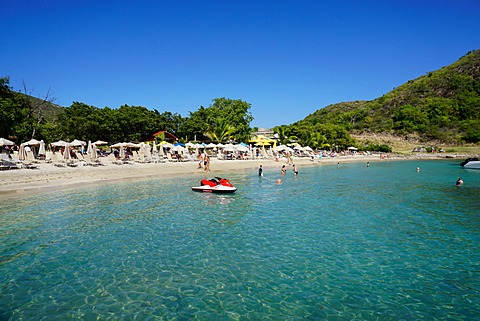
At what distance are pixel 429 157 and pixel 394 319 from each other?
71895mm

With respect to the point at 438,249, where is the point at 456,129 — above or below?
above

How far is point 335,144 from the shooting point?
70.9 m

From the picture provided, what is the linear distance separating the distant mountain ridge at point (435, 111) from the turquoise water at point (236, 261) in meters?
65.5

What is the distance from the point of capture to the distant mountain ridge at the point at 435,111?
83.4 meters

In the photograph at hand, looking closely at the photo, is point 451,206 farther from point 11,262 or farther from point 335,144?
point 335,144

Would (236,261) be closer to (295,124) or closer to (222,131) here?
(222,131)

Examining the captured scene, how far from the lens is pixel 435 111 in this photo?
9225 cm

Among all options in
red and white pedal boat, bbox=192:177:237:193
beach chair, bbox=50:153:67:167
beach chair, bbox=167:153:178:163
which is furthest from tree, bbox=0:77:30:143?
red and white pedal boat, bbox=192:177:237:193

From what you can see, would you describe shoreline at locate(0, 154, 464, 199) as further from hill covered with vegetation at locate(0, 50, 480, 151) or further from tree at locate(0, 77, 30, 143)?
hill covered with vegetation at locate(0, 50, 480, 151)

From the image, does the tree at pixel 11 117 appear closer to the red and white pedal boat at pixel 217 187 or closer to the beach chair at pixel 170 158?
the beach chair at pixel 170 158

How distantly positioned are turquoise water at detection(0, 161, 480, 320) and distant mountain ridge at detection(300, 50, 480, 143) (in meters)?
65.5

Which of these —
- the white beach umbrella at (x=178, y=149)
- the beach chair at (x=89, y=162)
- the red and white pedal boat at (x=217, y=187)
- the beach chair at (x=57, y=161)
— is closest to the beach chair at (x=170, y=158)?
the white beach umbrella at (x=178, y=149)

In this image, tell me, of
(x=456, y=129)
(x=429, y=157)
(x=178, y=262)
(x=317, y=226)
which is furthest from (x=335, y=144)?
(x=178, y=262)

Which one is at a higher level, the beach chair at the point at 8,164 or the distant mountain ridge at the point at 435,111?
the distant mountain ridge at the point at 435,111
